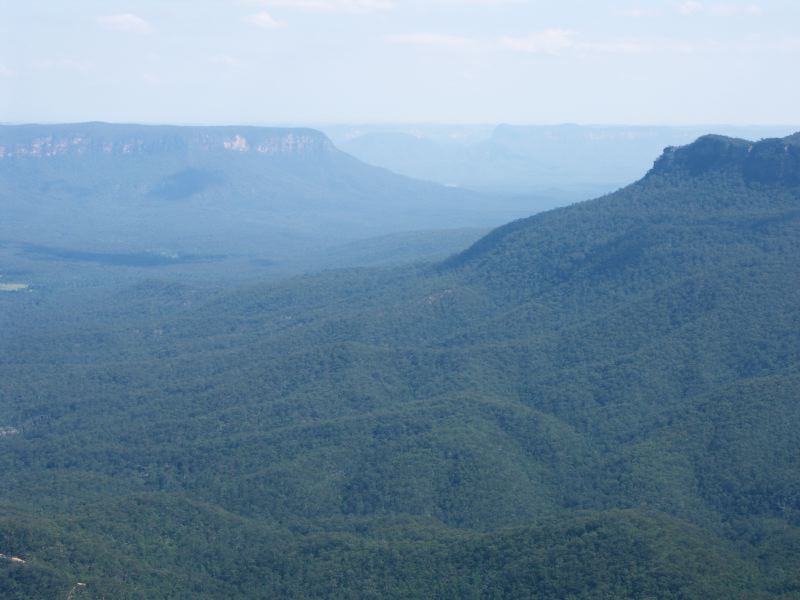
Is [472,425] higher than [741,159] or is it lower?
lower

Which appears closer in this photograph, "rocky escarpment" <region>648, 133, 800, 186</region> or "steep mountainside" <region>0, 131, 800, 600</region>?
"steep mountainside" <region>0, 131, 800, 600</region>

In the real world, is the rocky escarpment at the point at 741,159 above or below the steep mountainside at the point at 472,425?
above

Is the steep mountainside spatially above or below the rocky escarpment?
below

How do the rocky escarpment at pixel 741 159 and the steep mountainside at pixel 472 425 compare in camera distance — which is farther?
the rocky escarpment at pixel 741 159

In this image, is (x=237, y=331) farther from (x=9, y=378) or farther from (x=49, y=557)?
(x=49, y=557)

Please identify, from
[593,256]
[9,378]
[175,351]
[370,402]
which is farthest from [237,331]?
[593,256]
